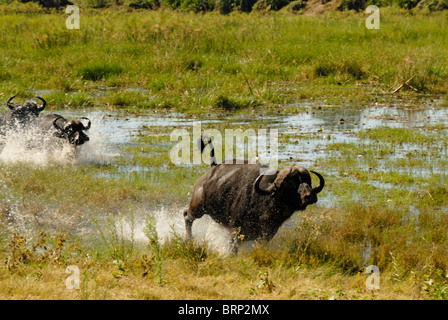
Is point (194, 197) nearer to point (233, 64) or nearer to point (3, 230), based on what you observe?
point (3, 230)

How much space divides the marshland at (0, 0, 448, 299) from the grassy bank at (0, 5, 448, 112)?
0.07 metres

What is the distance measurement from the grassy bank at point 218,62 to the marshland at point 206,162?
74 mm

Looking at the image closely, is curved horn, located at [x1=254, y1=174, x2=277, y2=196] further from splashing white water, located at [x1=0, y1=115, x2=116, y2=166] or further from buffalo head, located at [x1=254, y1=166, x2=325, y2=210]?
splashing white water, located at [x1=0, y1=115, x2=116, y2=166]

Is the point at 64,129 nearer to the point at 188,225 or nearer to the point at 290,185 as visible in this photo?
the point at 188,225

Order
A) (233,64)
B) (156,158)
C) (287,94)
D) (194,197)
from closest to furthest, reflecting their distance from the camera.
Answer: (194,197), (156,158), (287,94), (233,64)

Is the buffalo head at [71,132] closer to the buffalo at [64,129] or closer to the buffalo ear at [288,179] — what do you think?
the buffalo at [64,129]

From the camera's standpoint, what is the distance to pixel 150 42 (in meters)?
22.9

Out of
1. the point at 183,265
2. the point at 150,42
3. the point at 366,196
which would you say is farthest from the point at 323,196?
the point at 150,42

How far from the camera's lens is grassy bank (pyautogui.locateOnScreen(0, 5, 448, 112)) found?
17.3m

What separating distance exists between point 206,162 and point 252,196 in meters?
4.26

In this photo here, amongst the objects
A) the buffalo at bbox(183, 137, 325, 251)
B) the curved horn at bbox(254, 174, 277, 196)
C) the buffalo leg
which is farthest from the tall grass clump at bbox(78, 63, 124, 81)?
the curved horn at bbox(254, 174, 277, 196)

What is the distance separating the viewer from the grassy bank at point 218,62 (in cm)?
1731

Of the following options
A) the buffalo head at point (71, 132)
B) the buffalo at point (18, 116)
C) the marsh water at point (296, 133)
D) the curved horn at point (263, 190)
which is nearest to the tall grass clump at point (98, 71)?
the marsh water at point (296, 133)
